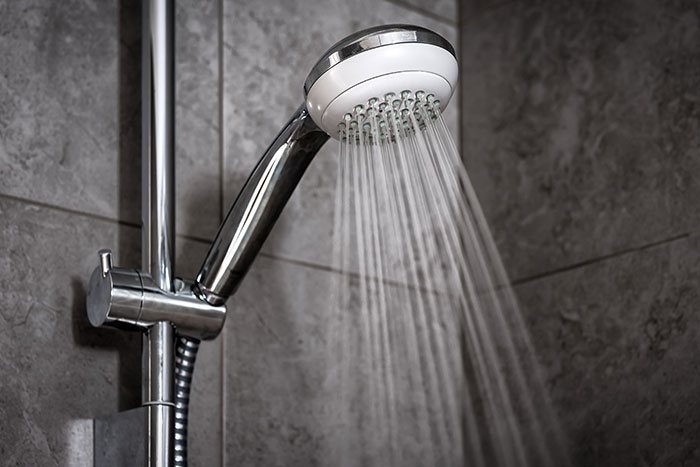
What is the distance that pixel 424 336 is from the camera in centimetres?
126

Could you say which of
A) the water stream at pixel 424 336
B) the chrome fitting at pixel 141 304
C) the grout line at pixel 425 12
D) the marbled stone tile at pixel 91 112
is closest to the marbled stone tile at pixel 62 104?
the marbled stone tile at pixel 91 112

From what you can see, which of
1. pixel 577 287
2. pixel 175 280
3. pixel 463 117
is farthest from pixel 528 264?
pixel 175 280

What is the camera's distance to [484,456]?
1239 mm

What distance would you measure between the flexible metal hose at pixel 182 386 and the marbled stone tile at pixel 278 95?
200 mm

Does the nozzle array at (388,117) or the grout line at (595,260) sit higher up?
the grout line at (595,260)

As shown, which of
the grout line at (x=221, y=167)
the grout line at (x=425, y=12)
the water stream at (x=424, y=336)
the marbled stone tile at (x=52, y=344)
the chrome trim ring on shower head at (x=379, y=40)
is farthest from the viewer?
the grout line at (x=425, y=12)

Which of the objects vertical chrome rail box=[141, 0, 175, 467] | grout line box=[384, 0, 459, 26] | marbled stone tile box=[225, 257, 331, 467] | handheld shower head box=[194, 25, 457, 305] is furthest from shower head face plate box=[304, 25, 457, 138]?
grout line box=[384, 0, 459, 26]

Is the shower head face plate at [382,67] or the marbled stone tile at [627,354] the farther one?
the marbled stone tile at [627,354]

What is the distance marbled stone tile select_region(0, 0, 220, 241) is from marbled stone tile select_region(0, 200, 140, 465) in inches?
1.2

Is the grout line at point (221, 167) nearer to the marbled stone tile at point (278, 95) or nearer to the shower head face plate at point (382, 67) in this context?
the marbled stone tile at point (278, 95)

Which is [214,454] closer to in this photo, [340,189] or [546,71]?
[340,189]

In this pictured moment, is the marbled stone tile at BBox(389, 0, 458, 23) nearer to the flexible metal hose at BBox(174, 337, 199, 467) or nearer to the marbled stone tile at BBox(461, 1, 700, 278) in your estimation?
the marbled stone tile at BBox(461, 1, 700, 278)

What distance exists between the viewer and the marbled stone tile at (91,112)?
98 centimetres

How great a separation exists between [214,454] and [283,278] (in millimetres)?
214
